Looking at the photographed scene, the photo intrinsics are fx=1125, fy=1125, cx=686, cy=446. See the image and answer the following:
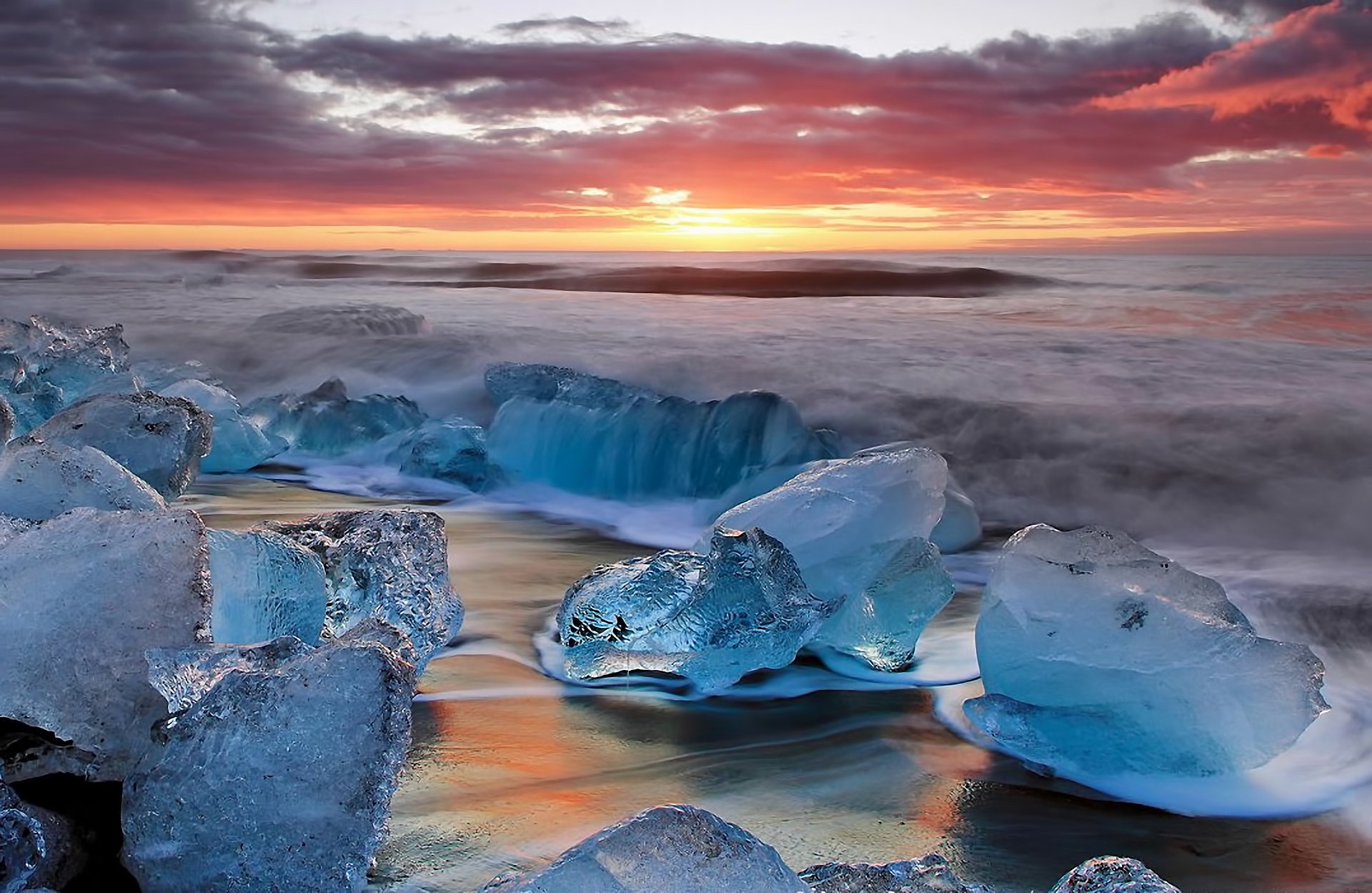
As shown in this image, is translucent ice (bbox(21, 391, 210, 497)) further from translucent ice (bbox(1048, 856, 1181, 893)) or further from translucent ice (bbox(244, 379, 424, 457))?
translucent ice (bbox(1048, 856, 1181, 893))

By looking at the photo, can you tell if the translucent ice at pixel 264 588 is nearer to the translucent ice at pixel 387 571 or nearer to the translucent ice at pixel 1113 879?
the translucent ice at pixel 387 571

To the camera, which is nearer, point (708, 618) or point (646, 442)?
point (708, 618)

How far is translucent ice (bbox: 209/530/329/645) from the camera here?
208cm

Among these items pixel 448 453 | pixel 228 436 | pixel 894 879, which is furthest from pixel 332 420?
pixel 894 879

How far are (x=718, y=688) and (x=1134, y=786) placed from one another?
32.6 inches

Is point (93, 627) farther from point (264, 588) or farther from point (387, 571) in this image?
point (387, 571)

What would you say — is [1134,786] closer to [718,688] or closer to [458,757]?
[718,688]

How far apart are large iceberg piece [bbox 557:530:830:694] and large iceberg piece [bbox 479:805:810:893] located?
1064 mm

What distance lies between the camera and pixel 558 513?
447cm

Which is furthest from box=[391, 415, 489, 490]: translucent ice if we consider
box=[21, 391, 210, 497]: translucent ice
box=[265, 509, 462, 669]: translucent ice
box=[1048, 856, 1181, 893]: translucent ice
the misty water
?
box=[1048, 856, 1181, 893]: translucent ice

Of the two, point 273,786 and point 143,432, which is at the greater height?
point 143,432

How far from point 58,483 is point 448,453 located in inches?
102

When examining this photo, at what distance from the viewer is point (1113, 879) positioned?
136 cm

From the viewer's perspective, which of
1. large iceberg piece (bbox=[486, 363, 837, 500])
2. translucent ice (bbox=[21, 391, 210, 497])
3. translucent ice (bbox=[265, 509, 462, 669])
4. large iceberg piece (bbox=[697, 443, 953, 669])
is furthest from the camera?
large iceberg piece (bbox=[486, 363, 837, 500])
